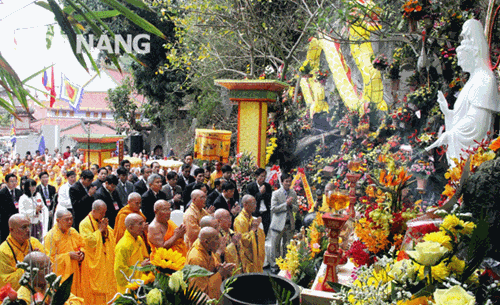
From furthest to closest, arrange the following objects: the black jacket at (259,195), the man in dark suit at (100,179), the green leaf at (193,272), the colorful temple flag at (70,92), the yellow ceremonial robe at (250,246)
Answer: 1. the colorful temple flag at (70,92)
2. the black jacket at (259,195)
3. the man in dark suit at (100,179)
4. the yellow ceremonial robe at (250,246)
5. the green leaf at (193,272)

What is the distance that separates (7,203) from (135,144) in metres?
12.5

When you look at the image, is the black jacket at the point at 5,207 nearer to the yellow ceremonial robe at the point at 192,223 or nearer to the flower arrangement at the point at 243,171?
the yellow ceremonial robe at the point at 192,223

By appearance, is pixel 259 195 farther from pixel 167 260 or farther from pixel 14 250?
pixel 167 260

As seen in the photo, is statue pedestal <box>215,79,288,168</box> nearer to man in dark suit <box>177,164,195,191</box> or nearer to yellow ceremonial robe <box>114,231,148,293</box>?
man in dark suit <box>177,164,195,191</box>

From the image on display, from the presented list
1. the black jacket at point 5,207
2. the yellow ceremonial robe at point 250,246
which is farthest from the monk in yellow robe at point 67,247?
the black jacket at point 5,207

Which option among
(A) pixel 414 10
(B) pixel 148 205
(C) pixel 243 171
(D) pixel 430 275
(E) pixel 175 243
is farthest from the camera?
(C) pixel 243 171

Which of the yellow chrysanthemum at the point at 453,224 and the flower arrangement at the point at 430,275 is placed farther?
the yellow chrysanthemum at the point at 453,224

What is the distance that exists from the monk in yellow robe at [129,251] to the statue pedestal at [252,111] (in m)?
4.80

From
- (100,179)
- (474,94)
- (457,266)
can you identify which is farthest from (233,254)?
(100,179)

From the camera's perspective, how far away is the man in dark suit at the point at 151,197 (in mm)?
6410

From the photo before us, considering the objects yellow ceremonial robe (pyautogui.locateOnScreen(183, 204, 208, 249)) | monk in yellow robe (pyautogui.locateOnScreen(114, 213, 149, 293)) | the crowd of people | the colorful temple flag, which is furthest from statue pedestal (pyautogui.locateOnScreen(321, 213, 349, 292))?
the colorful temple flag

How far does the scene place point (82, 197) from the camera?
250 inches

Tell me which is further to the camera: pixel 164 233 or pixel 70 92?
pixel 70 92

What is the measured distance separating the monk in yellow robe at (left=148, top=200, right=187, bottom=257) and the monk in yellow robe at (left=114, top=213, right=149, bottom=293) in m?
0.12
